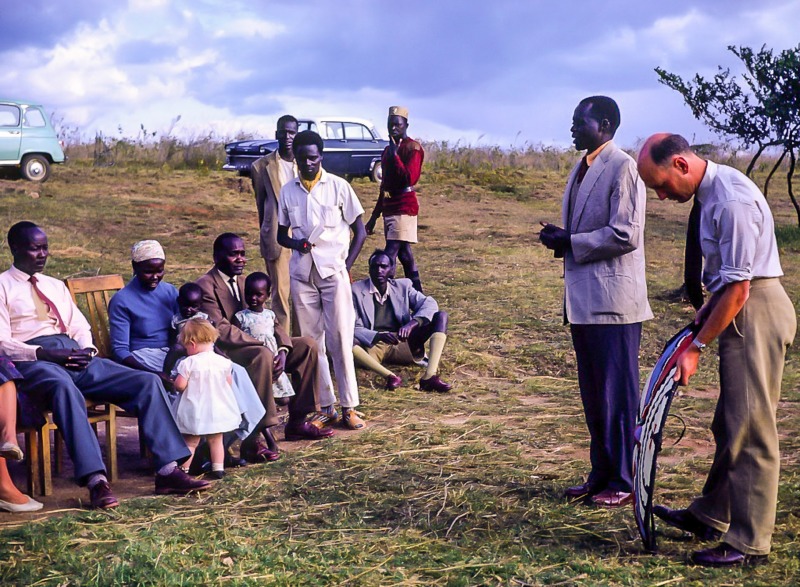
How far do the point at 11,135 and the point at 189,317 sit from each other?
47.6 ft

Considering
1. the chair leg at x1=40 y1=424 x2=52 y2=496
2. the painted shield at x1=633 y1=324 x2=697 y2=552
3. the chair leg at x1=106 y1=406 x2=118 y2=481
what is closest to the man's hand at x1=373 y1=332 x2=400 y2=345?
the chair leg at x1=106 y1=406 x2=118 y2=481

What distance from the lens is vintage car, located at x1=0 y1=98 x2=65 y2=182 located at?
1908cm

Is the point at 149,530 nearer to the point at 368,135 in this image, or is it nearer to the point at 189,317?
the point at 189,317

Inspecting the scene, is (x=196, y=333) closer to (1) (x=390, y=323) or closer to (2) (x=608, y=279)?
(2) (x=608, y=279)

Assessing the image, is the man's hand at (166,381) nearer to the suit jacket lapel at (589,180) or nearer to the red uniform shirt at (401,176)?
the suit jacket lapel at (589,180)

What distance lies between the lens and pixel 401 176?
32.0ft

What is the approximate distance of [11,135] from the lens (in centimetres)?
1909

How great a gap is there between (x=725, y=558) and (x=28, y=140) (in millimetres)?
17691

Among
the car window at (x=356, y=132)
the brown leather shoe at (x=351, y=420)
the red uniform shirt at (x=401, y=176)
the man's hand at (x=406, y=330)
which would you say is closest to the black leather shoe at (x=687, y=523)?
the brown leather shoe at (x=351, y=420)

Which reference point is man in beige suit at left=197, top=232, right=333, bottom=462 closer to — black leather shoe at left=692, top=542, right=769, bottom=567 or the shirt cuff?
black leather shoe at left=692, top=542, right=769, bottom=567

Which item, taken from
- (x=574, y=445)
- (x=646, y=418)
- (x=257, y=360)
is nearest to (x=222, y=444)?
(x=257, y=360)

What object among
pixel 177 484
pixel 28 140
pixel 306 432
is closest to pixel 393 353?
pixel 306 432

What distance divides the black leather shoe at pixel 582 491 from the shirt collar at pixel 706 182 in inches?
67.5

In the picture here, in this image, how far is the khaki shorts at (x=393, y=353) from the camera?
27.7 feet
